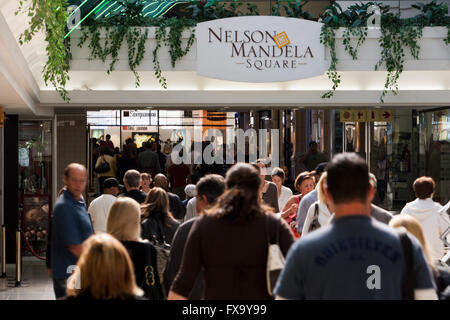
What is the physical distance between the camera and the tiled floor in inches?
453

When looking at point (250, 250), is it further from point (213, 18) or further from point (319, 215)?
point (213, 18)

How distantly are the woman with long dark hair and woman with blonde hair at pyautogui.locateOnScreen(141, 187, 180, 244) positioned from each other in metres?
3.53

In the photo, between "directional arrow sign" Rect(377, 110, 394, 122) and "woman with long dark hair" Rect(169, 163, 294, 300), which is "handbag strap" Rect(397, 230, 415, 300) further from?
"directional arrow sign" Rect(377, 110, 394, 122)

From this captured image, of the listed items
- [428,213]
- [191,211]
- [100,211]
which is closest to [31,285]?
[100,211]

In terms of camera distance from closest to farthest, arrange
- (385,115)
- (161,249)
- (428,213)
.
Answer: (161,249) → (428,213) → (385,115)

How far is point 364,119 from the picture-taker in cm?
1566

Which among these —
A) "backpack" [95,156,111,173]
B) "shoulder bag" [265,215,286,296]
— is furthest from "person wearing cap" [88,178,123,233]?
"backpack" [95,156,111,173]

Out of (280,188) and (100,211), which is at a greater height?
(280,188)

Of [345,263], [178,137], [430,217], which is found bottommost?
[430,217]

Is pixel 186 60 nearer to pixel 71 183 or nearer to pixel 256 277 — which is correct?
pixel 71 183

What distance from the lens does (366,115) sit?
15.7 m

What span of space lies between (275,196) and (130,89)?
164 inches

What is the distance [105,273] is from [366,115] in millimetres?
12437

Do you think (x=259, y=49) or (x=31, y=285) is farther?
(x=259, y=49)
